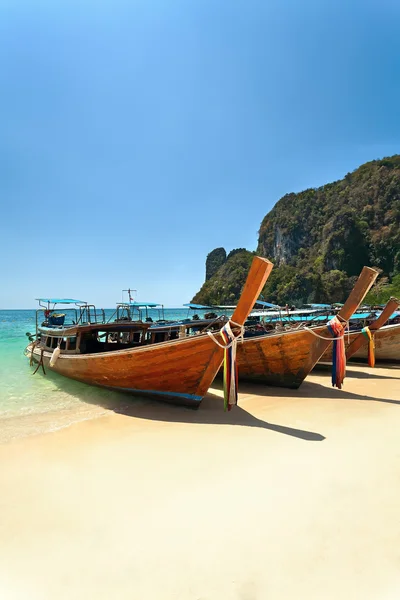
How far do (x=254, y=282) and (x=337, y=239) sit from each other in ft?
189

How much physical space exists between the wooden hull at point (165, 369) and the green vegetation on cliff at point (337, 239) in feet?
128

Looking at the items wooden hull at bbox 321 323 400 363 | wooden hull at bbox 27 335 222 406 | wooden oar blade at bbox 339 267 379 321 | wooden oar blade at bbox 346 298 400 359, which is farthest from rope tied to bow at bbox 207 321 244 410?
wooden hull at bbox 321 323 400 363

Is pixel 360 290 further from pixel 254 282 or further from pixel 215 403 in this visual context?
pixel 215 403

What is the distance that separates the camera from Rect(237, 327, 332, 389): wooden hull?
25.8 ft

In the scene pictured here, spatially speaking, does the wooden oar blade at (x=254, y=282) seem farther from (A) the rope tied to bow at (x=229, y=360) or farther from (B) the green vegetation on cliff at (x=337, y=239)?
(B) the green vegetation on cliff at (x=337, y=239)

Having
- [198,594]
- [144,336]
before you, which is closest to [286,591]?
[198,594]

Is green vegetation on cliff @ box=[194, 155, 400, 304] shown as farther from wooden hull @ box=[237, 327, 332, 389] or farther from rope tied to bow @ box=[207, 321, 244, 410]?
rope tied to bow @ box=[207, 321, 244, 410]

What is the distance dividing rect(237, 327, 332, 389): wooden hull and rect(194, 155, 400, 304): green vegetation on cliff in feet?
119

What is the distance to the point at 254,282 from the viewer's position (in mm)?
5457

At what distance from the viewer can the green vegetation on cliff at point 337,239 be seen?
53.0 m

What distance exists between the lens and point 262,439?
5207mm

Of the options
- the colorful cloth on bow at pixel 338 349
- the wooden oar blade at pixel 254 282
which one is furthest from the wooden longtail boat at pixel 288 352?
the wooden oar blade at pixel 254 282

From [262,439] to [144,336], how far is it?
19.6 ft

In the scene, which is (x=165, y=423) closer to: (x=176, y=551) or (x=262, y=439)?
(x=262, y=439)
